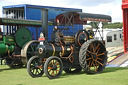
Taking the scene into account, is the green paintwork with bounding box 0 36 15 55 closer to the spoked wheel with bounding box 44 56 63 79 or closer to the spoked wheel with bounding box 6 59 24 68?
the spoked wheel with bounding box 6 59 24 68

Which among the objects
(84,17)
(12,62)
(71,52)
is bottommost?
(12,62)

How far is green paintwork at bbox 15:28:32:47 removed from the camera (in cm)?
1284

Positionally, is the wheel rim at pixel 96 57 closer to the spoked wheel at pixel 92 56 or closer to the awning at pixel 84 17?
the spoked wheel at pixel 92 56

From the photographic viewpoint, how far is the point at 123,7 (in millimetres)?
14781

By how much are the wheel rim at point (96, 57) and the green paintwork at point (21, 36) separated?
183 inches

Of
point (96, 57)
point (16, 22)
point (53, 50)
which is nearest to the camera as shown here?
point (53, 50)

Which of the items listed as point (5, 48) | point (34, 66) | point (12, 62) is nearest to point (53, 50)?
point (34, 66)

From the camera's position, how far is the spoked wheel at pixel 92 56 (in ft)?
29.5

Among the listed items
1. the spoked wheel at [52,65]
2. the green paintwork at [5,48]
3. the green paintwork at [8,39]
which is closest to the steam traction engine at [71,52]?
the spoked wheel at [52,65]

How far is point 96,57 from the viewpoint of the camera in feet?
31.3

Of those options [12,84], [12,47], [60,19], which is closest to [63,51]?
[60,19]

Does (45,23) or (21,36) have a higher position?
(45,23)

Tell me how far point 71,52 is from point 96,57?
1.00 m

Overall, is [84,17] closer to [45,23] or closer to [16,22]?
[45,23]
